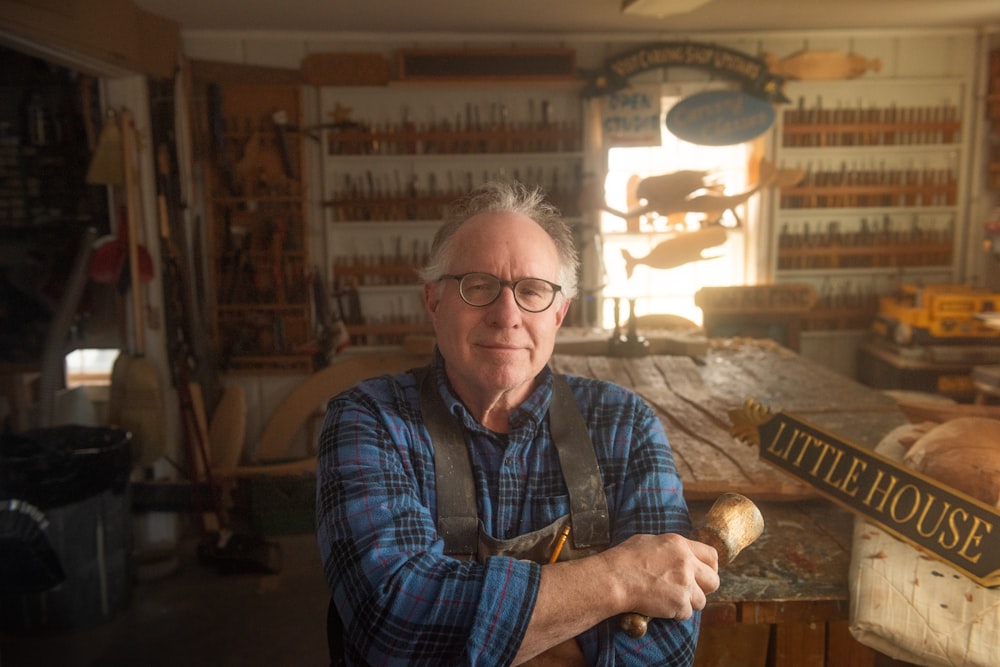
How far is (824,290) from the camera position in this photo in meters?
5.96

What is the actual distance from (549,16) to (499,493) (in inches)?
172

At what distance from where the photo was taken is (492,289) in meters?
1.46

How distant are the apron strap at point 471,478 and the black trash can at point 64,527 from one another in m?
2.69

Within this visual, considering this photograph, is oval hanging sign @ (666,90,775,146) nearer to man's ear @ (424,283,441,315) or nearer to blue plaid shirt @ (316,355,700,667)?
blue plaid shirt @ (316,355,700,667)

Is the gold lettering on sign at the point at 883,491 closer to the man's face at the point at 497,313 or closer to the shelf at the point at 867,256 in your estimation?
the man's face at the point at 497,313

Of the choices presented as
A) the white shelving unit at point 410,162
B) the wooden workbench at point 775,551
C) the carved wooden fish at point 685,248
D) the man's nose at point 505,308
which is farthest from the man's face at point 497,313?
the white shelving unit at point 410,162

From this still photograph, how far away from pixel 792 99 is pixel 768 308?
1.68 metres

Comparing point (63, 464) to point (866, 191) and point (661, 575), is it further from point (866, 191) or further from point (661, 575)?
point (866, 191)

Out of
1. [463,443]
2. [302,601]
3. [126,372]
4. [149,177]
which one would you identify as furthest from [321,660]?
[149,177]

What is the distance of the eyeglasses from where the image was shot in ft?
4.77

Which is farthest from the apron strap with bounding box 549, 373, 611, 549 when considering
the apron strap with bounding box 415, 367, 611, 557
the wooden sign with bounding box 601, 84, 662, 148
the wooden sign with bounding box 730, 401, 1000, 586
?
the wooden sign with bounding box 601, 84, 662, 148

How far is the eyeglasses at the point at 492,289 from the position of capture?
4.77ft

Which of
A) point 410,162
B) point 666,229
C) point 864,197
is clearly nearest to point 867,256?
point 864,197

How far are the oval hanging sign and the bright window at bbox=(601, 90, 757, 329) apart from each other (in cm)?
31
